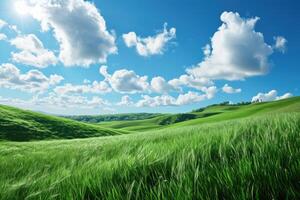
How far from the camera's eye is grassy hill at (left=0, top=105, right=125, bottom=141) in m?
61.2

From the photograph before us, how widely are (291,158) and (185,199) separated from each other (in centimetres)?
93

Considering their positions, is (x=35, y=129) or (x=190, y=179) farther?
(x=35, y=129)

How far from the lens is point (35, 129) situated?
69.3 m

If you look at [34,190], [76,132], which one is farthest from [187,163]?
[76,132]

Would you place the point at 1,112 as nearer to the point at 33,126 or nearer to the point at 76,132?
the point at 33,126

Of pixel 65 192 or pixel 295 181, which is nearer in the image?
pixel 295 181

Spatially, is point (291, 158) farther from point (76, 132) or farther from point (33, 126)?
point (76, 132)

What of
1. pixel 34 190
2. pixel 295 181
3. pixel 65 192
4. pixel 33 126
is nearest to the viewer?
pixel 295 181

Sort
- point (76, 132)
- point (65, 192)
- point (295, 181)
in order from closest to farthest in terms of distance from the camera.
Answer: point (295, 181)
point (65, 192)
point (76, 132)

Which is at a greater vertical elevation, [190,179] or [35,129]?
[190,179]

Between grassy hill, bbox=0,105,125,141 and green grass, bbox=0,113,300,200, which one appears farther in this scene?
grassy hill, bbox=0,105,125,141

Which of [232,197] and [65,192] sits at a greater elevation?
[232,197]

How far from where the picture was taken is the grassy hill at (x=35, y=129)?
61.2 metres

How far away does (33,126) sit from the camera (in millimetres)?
71875
